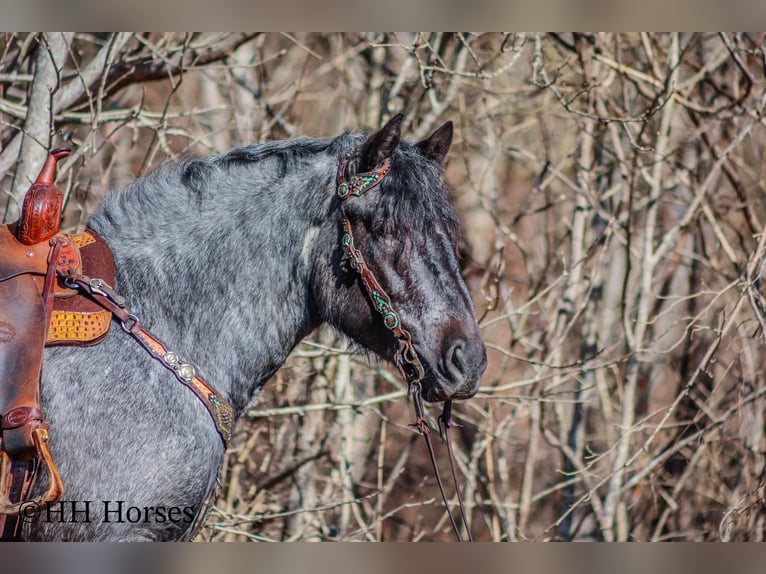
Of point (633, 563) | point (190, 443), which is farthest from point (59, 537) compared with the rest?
point (633, 563)

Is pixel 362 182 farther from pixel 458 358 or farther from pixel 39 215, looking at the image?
pixel 39 215

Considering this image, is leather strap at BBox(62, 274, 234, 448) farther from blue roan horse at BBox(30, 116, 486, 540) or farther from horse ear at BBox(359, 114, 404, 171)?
horse ear at BBox(359, 114, 404, 171)

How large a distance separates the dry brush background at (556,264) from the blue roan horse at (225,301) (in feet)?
5.64

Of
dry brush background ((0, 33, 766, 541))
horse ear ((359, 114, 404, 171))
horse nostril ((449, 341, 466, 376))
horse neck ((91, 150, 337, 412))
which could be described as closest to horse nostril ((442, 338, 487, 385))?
horse nostril ((449, 341, 466, 376))

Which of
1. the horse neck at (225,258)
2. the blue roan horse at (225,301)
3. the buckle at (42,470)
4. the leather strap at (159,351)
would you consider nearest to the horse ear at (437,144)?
the blue roan horse at (225,301)

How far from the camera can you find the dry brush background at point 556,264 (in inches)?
172

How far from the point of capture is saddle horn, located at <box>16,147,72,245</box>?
A: 2.12 metres

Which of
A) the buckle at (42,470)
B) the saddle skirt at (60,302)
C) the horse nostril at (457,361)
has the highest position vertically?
the saddle skirt at (60,302)

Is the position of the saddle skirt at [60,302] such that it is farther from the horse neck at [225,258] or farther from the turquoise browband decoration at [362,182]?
the turquoise browband decoration at [362,182]

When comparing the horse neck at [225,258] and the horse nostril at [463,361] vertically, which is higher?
the horse neck at [225,258]

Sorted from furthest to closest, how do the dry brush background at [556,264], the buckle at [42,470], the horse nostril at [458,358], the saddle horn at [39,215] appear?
the dry brush background at [556,264]
the horse nostril at [458,358]
the saddle horn at [39,215]
the buckle at [42,470]

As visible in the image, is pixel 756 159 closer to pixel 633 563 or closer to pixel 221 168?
pixel 633 563

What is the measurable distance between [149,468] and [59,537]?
32 cm

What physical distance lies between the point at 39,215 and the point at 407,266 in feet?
3.56
